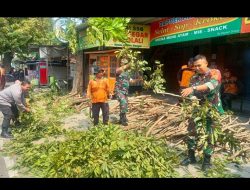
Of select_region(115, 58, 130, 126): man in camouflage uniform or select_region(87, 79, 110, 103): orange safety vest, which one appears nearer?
select_region(87, 79, 110, 103): orange safety vest

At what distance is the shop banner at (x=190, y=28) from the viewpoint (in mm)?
9305

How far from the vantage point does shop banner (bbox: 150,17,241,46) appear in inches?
366

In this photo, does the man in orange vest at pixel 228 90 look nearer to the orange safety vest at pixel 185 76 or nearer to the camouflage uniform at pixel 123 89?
the orange safety vest at pixel 185 76

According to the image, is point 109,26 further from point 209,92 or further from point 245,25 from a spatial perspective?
point 209,92

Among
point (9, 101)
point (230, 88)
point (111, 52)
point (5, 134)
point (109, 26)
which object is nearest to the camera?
point (5, 134)

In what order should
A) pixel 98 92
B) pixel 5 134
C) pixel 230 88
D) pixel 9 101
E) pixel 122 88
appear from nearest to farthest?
pixel 5 134 < pixel 9 101 < pixel 98 92 < pixel 122 88 < pixel 230 88

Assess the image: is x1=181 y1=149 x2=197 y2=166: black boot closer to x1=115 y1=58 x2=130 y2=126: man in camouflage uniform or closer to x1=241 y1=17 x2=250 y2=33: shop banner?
x1=115 y1=58 x2=130 y2=126: man in camouflage uniform

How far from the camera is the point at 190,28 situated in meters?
11.1

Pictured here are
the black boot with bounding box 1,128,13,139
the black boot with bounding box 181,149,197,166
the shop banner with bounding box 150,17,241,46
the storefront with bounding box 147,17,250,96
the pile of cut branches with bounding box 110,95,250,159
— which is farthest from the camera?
the storefront with bounding box 147,17,250,96

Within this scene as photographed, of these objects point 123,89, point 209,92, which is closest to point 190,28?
point 123,89

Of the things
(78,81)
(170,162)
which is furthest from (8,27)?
(170,162)

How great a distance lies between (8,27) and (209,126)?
95.4 feet

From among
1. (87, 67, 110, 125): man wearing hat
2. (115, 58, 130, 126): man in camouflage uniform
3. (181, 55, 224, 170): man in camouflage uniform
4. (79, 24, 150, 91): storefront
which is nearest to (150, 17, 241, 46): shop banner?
(79, 24, 150, 91): storefront

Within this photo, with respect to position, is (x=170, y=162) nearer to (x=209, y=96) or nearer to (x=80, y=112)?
(x=209, y=96)
